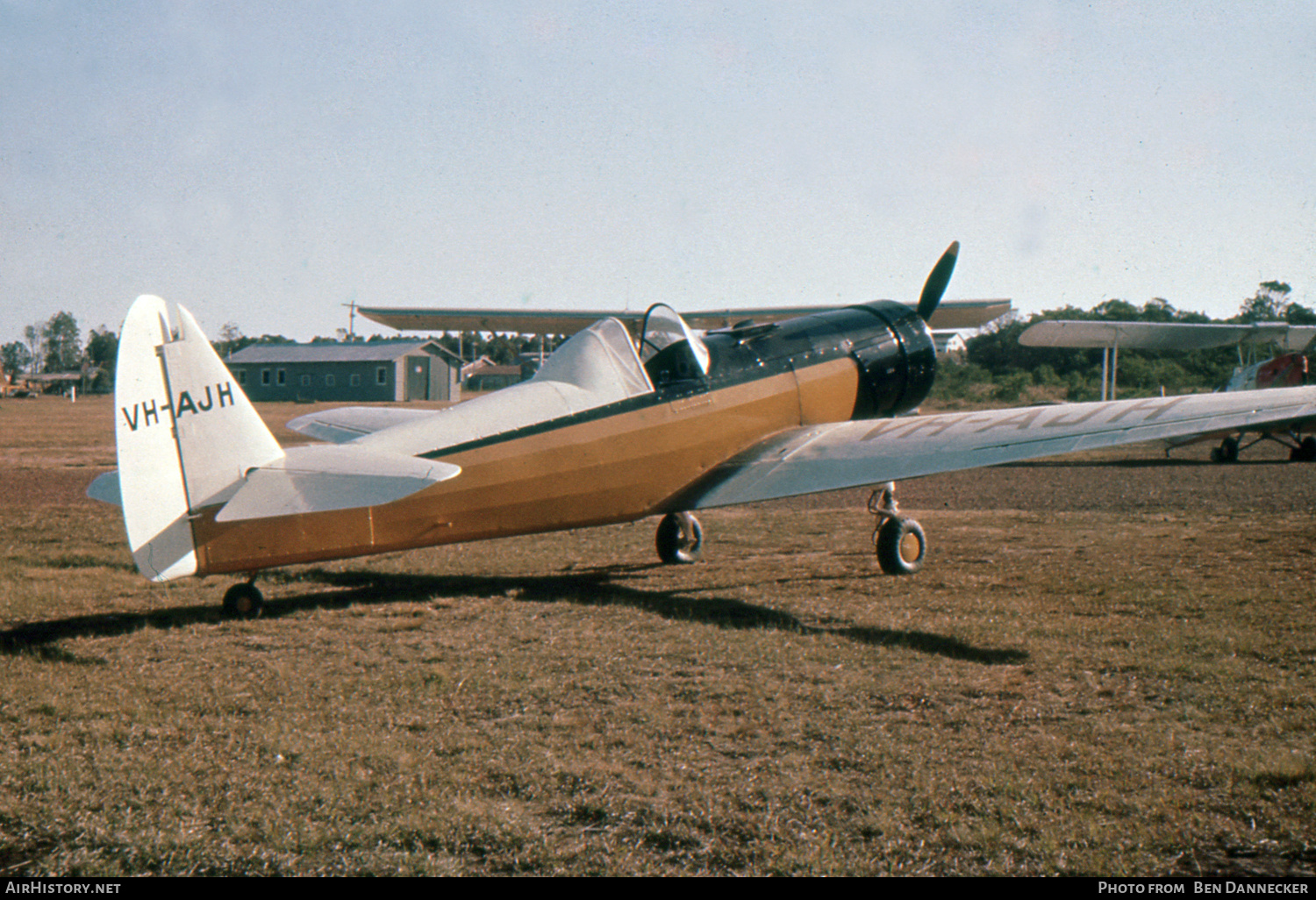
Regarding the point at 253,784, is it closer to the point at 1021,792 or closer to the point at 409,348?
the point at 1021,792

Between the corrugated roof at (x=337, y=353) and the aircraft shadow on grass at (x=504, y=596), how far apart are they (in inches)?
2074

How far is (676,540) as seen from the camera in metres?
8.20

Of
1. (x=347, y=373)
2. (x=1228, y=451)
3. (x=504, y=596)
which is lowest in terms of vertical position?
(x=504, y=596)

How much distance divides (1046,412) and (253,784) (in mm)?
5734

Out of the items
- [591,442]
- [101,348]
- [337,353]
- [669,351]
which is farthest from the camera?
[101,348]

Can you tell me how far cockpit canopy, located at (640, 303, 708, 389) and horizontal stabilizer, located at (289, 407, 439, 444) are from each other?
2672 millimetres

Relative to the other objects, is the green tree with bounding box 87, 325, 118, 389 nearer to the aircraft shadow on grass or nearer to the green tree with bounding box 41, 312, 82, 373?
the green tree with bounding box 41, 312, 82, 373

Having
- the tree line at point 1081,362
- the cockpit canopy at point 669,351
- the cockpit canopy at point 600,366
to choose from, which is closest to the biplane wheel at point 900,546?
the cockpit canopy at point 669,351

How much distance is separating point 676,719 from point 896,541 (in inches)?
149

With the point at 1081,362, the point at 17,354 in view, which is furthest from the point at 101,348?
the point at 1081,362

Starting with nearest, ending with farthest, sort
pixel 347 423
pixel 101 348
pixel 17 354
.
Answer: pixel 347 423
pixel 101 348
pixel 17 354

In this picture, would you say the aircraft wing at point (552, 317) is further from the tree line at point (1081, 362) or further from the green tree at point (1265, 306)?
the green tree at point (1265, 306)

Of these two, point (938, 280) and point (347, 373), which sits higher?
point (347, 373)

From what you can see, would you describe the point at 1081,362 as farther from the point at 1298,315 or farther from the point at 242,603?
the point at 242,603
